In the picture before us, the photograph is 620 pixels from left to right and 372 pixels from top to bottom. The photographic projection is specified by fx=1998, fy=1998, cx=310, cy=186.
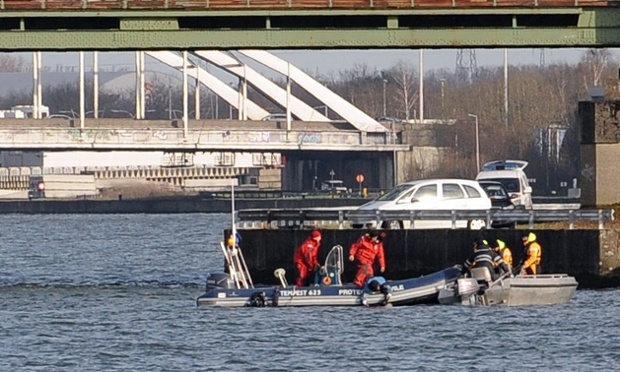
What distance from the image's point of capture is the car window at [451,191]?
56375 millimetres

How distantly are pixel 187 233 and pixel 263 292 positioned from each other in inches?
2325

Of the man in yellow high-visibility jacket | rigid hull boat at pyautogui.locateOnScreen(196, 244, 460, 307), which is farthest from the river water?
the man in yellow high-visibility jacket

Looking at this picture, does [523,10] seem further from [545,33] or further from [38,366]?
[38,366]

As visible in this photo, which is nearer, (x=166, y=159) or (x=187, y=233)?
(x=187, y=233)

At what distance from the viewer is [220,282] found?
47.3 m

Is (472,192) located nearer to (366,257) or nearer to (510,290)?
(366,257)

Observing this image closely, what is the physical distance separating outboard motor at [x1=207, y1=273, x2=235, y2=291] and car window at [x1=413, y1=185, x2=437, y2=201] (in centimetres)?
972

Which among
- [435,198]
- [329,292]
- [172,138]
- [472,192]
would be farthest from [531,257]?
[172,138]

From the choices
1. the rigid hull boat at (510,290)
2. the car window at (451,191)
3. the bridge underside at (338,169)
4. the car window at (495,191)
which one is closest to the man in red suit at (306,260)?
the rigid hull boat at (510,290)

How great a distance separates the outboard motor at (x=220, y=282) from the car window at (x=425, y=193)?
972 centimetres

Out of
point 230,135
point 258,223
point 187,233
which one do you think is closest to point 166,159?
point 230,135

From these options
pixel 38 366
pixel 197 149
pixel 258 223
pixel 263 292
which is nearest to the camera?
pixel 38 366

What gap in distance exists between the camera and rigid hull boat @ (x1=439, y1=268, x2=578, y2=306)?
150ft

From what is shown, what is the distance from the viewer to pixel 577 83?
173375 millimetres
